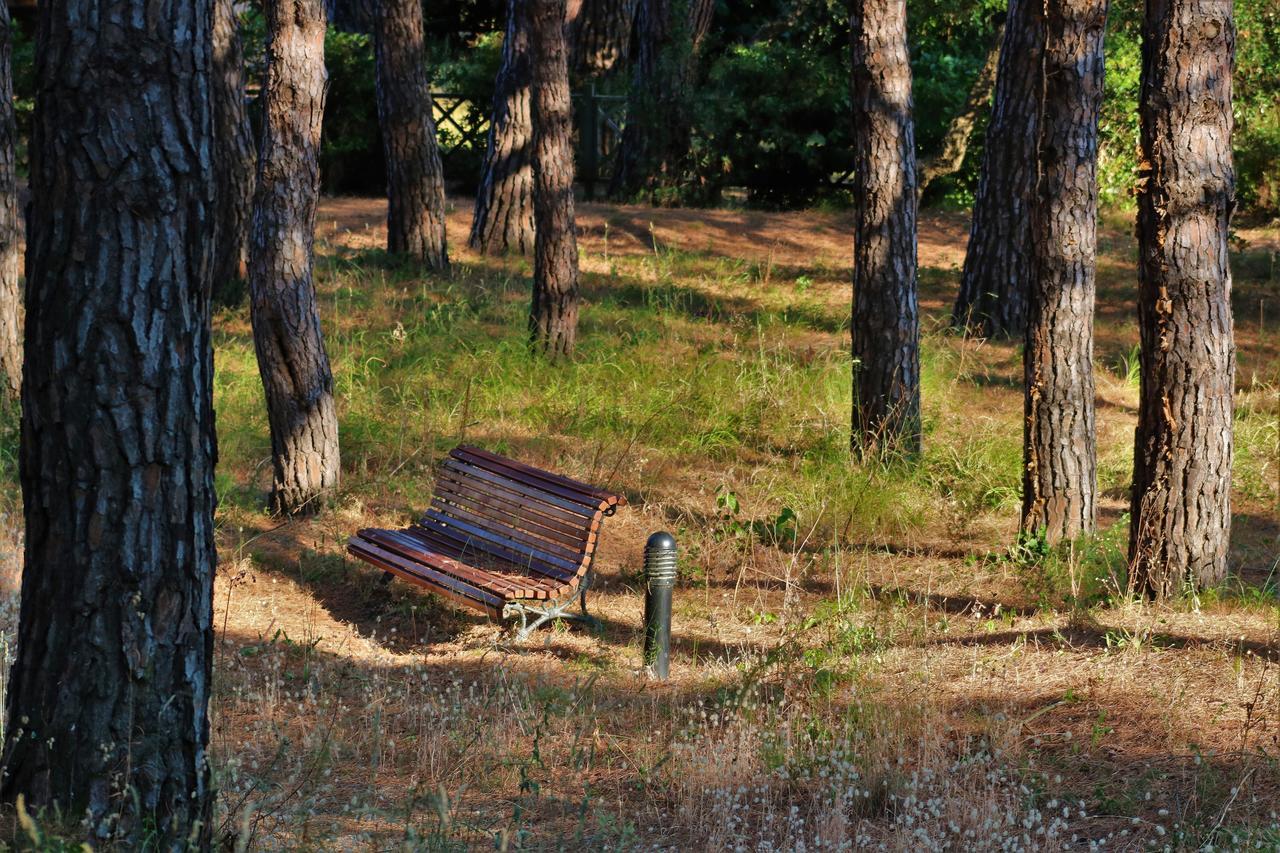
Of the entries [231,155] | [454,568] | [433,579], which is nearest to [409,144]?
[231,155]

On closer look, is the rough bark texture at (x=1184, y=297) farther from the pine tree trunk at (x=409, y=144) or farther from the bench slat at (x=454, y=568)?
the pine tree trunk at (x=409, y=144)

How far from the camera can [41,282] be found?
11.7 feet

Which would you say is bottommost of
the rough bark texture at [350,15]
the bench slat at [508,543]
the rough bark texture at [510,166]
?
the bench slat at [508,543]

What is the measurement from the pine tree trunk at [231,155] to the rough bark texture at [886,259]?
544cm

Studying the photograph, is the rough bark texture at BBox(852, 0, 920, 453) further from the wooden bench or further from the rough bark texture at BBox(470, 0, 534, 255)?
the rough bark texture at BBox(470, 0, 534, 255)

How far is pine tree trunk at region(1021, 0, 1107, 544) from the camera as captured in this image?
7488 mm

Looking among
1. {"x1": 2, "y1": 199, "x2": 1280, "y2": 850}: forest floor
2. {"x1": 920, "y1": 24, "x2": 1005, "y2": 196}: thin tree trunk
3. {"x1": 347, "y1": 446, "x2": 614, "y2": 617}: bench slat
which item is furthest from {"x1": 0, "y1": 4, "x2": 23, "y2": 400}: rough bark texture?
{"x1": 920, "y1": 24, "x2": 1005, "y2": 196}: thin tree trunk

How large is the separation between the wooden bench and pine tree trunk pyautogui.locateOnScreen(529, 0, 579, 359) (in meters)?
3.34

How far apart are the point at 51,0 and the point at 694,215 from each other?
1310 cm

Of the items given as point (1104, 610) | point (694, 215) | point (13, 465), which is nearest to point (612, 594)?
point (1104, 610)

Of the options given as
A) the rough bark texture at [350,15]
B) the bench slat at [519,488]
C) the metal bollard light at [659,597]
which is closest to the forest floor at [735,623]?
the metal bollard light at [659,597]

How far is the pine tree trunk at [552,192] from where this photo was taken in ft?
36.0

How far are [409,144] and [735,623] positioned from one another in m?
→ 8.22

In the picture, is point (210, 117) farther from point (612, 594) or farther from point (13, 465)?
point (13, 465)
